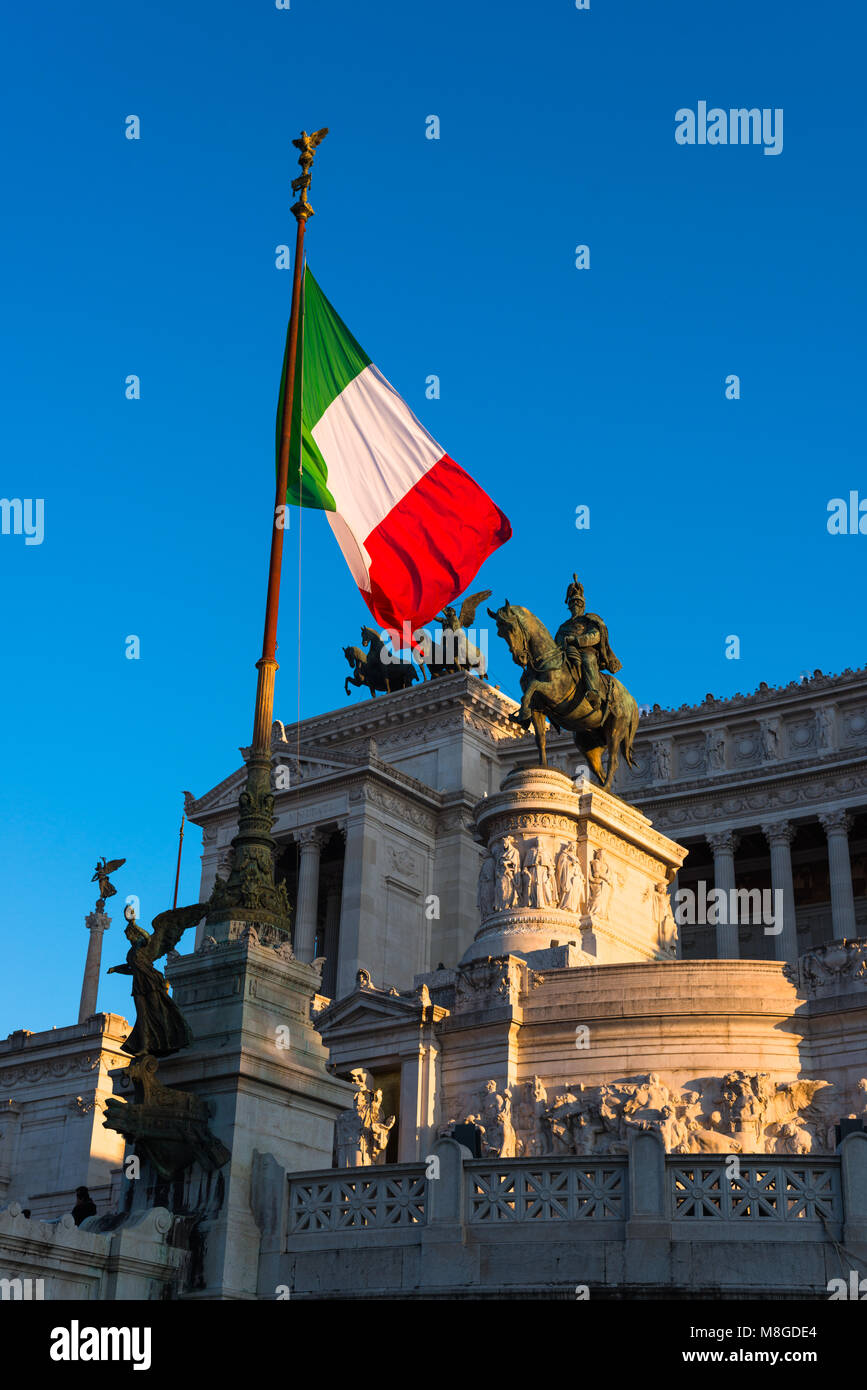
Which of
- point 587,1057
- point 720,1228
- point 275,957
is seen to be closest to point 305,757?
point 587,1057

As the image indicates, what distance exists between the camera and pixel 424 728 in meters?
73.4

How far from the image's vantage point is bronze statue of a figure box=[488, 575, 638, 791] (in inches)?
1582

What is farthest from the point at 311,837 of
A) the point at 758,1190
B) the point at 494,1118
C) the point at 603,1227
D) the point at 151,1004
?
the point at 758,1190

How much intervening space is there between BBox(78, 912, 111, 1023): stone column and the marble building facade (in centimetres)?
930

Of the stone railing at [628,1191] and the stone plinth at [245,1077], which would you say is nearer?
the stone railing at [628,1191]

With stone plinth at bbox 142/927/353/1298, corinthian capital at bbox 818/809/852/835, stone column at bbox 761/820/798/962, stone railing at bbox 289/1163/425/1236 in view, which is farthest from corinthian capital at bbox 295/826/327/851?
stone railing at bbox 289/1163/425/1236

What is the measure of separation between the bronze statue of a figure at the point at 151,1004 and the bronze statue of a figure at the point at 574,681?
72.3ft

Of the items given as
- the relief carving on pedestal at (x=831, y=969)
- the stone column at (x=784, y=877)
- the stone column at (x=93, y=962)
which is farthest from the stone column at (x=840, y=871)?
the relief carving on pedestal at (x=831, y=969)

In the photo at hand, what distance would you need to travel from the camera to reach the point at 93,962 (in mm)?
55125

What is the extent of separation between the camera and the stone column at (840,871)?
60625mm

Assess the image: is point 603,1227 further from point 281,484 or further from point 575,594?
point 575,594

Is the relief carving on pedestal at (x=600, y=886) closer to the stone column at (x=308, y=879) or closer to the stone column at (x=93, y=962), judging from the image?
the stone column at (x=93, y=962)

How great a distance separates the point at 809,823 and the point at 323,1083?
164 feet

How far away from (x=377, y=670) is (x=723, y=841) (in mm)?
21795
